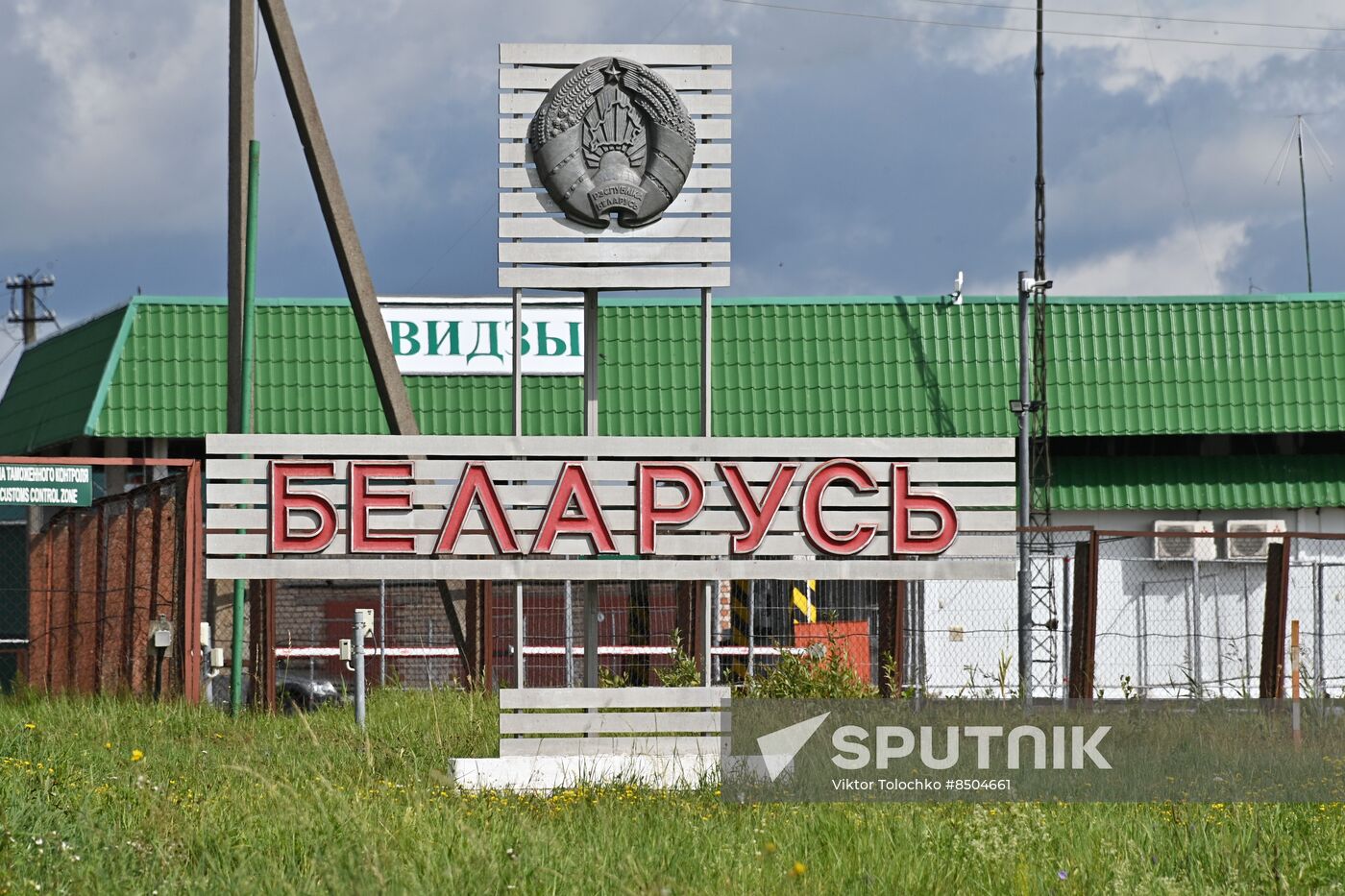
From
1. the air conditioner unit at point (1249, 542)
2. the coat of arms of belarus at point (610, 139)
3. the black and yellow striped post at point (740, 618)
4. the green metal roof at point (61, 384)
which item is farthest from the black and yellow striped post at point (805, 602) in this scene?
the green metal roof at point (61, 384)

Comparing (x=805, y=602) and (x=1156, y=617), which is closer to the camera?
(x=805, y=602)

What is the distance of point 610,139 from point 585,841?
5335mm

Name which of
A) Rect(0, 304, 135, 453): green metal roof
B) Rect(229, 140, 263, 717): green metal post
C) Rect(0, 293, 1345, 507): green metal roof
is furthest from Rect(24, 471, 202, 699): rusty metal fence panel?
Rect(0, 304, 135, 453): green metal roof

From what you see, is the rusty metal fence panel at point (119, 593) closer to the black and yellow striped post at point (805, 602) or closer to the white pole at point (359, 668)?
the white pole at point (359, 668)

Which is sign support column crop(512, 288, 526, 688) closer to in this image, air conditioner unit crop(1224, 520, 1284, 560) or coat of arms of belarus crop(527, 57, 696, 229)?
coat of arms of belarus crop(527, 57, 696, 229)

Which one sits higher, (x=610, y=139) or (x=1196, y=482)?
(x=610, y=139)

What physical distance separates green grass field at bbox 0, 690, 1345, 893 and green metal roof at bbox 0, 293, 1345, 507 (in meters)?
15.9

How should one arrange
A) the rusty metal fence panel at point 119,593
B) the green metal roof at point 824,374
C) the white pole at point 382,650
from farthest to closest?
the green metal roof at point 824,374, the white pole at point 382,650, the rusty metal fence panel at point 119,593

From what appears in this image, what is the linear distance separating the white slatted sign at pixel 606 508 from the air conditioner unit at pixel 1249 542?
48.6ft

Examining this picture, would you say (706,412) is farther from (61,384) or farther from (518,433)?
(61,384)

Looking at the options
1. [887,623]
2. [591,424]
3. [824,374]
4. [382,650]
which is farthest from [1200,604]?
[591,424]

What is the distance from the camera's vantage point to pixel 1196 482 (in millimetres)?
26516

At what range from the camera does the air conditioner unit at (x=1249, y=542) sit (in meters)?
24.2

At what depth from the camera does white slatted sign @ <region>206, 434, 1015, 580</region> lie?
10359 mm
